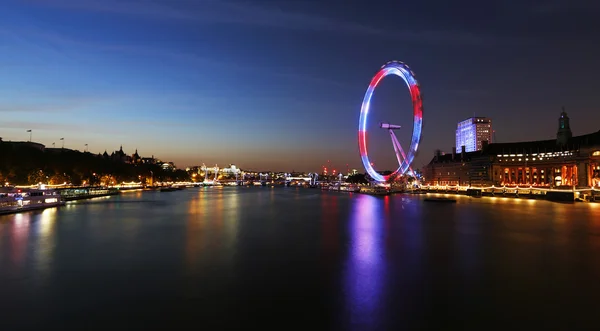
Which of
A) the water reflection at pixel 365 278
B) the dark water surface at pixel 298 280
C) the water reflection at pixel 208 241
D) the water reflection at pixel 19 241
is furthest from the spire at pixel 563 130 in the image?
the water reflection at pixel 19 241

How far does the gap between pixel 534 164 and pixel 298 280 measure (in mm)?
132781

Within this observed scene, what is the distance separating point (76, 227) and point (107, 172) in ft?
269

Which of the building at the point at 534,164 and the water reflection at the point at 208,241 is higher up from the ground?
the building at the point at 534,164

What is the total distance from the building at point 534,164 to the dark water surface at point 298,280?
8735cm

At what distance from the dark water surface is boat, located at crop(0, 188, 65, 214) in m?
17.5

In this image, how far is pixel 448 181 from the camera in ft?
518

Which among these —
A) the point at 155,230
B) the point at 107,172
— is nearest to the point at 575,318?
the point at 155,230

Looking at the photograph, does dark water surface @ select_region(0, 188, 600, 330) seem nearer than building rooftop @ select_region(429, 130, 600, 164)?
Yes

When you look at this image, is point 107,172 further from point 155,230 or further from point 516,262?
point 516,262

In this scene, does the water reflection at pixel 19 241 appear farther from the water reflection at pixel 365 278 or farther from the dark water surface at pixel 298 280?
the water reflection at pixel 365 278

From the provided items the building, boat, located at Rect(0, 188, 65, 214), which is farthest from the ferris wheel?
boat, located at Rect(0, 188, 65, 214)

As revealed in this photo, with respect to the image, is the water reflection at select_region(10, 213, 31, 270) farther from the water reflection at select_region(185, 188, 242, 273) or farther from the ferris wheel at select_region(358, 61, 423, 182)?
the ferris wheel at select_region(358, 61, 423, 182)

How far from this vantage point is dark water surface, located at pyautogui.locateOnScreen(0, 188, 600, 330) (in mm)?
11516

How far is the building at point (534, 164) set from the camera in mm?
100438
